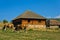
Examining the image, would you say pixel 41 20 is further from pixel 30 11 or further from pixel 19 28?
pixel 19 28

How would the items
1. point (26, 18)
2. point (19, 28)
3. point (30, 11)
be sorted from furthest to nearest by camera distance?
point (30, 11) < point (26, 18) < point (19, 28)

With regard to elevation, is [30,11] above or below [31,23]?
above

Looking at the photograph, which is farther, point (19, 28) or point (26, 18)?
point (26, 18)

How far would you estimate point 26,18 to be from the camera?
180 feet

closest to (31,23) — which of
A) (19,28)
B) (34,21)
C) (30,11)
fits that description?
(34,21)

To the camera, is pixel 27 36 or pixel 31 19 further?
pixel 31 19

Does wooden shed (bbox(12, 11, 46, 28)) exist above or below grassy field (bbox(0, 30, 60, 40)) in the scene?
above

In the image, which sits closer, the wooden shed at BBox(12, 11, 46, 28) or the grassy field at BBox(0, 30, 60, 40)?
the grassy field at BBox(0, 30, 60, 40)

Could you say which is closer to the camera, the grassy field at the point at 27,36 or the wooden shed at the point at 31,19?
the grassy field at the point at 27,36

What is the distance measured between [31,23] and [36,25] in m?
1.55

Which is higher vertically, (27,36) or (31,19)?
(31,19)

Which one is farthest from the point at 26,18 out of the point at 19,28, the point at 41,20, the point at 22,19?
the point at 19,28

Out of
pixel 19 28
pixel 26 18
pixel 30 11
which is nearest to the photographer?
pixel 19 28

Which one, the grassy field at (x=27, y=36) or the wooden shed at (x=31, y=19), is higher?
the wooden shed at (x=31, y=19)
